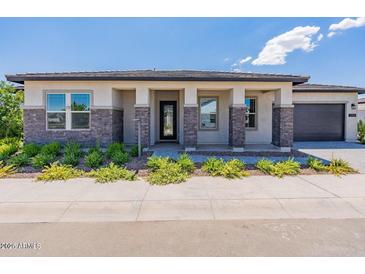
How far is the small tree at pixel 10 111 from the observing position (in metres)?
14.3

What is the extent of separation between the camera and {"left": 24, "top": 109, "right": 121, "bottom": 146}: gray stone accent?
445 inches

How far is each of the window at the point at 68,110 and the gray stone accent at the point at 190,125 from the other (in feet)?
14.8

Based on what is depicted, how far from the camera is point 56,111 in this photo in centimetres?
1142

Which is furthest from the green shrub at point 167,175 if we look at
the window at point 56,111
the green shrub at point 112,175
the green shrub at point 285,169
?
the window at point 56,111

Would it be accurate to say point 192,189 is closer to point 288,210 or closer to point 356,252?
point 288,210

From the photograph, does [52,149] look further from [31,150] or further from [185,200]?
[185,200]

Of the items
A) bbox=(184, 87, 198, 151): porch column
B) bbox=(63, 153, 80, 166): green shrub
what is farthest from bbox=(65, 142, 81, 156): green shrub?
bbox=(184, 87, 198, 151): porch column

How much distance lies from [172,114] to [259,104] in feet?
16.1

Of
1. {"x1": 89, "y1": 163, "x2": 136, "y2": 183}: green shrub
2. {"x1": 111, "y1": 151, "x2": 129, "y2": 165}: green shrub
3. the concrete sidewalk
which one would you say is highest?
{"x1": 111, "y1": 151, "x2": 129, "y2": 165}: green shrub

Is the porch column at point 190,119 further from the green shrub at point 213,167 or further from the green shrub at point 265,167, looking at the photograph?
the green shrub at point 265,167

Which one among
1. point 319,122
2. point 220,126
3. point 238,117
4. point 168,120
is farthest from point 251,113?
point 319,122

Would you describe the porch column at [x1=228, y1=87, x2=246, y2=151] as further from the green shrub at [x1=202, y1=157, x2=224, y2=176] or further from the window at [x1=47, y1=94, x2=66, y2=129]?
the window at [x1=47, y1=94, x2=66, y2=129]

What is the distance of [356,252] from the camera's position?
3.53 meters

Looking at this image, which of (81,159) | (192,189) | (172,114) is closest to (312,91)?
(172,114)
